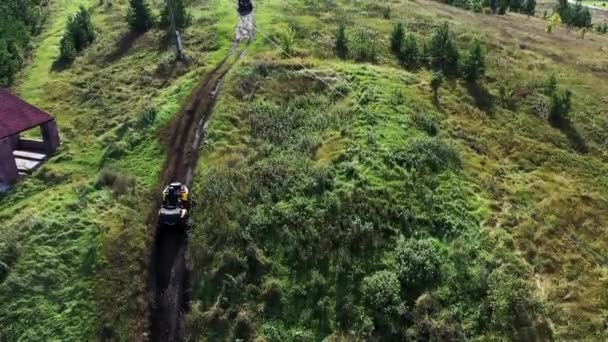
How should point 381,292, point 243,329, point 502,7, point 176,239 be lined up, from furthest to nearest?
point 502,7
point 176,239
point 381,292
point 243,329

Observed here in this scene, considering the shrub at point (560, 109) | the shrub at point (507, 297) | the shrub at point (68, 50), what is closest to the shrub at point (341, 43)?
the shrub at point (560, 109)

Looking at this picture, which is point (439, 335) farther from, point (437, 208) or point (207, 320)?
point (207, 320)

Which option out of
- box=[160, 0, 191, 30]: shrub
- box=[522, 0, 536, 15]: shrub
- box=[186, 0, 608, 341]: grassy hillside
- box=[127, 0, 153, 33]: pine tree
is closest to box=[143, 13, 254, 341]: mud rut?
box=[186, 0, 608, 341]: grassy hillside

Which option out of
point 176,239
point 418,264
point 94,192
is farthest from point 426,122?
point 94,192

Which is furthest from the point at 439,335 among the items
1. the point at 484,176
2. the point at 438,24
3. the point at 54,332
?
the point at 438,24

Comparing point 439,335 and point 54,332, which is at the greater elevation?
point 439,335

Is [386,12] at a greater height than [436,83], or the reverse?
[386,12]

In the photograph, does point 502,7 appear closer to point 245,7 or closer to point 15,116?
point 245,7
